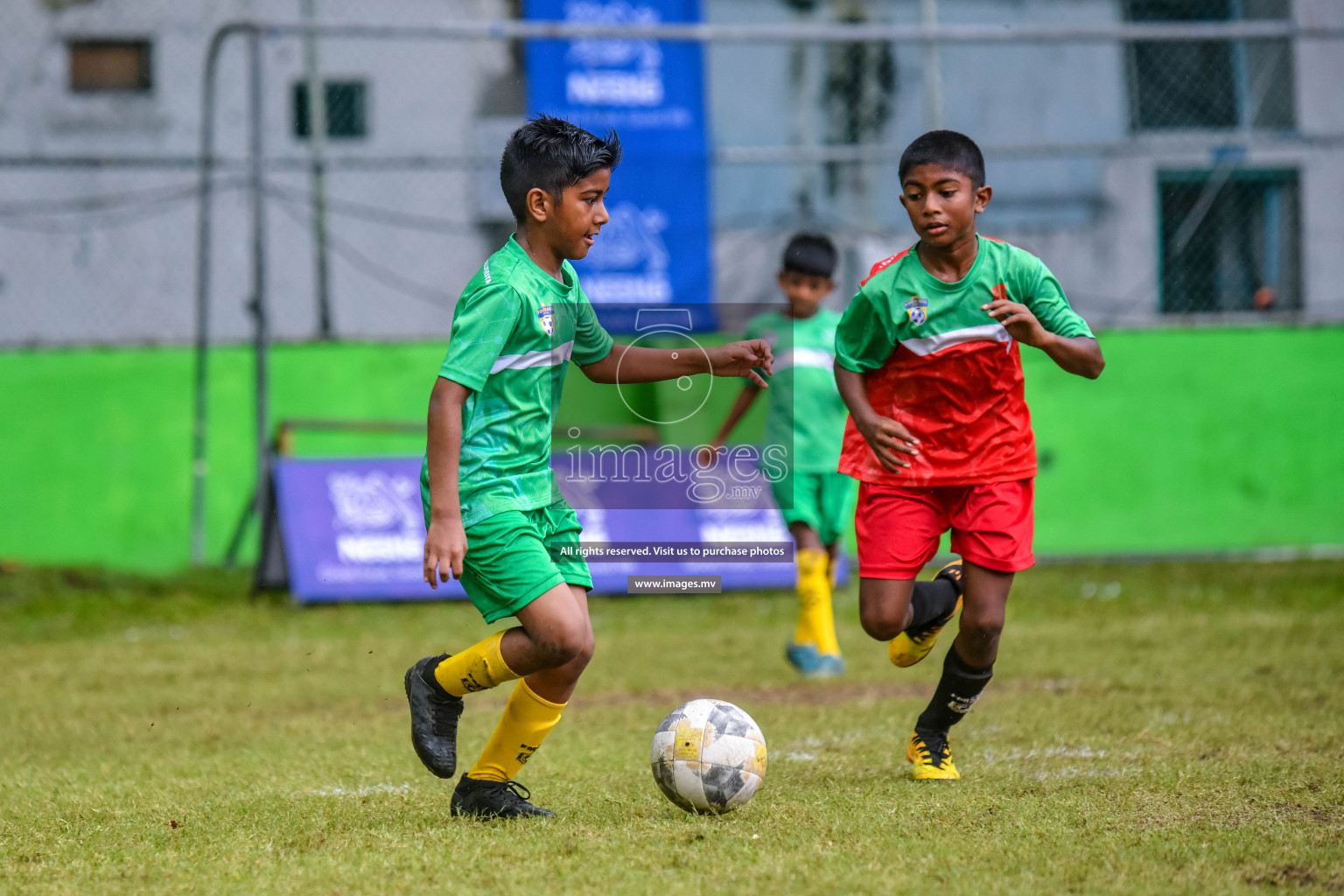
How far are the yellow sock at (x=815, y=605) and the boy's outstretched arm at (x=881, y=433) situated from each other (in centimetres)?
242

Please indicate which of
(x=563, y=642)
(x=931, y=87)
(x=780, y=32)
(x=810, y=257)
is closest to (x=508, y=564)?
(x=563, y=642)

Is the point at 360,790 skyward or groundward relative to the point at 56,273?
groundward

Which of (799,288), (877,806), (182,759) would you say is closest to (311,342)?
(799,288)

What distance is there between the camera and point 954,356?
429cm

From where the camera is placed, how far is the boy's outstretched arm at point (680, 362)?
3.92 m

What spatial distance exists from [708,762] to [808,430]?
366 centimetres

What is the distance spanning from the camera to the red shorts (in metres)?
4.23

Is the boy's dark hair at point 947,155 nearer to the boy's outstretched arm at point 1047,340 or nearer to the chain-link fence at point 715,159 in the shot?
the boy's outstretched arm at point 1047,340

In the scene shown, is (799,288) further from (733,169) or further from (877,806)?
(733,169)

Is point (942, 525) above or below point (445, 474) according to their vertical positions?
below

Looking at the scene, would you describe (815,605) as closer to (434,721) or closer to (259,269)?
(434,721)

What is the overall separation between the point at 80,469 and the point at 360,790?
676cm

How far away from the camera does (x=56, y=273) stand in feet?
36.9

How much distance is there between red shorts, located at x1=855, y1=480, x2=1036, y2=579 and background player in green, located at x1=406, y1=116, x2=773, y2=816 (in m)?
0.68
